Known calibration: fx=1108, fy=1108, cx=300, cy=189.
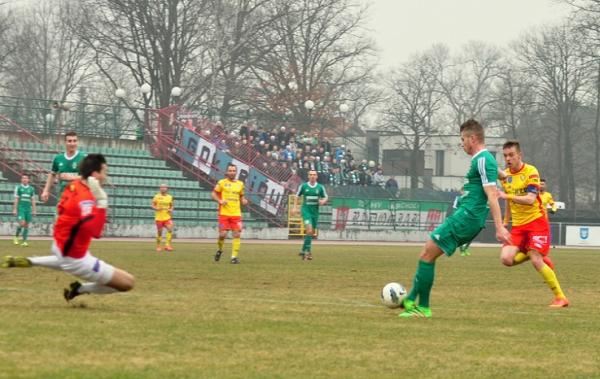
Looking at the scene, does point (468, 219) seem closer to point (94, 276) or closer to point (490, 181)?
point (490, 181)

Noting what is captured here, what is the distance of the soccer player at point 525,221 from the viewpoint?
1444 cm

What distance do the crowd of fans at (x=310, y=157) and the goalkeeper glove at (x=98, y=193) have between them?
3710 centimetres

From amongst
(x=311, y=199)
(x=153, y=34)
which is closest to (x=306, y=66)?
(x=153, y=34)

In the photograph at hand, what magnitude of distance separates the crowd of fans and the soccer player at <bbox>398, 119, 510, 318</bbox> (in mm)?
36378

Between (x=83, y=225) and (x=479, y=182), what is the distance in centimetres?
426

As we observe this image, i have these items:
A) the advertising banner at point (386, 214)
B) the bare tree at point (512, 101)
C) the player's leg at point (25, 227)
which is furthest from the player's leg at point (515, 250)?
the bare tree at point (512, 101)

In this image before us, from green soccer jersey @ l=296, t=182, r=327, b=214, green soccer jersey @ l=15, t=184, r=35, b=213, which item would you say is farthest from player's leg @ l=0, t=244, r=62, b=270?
green soccer jersey @ l=15, t=184, r=35, b=213

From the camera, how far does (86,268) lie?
37.3 ft

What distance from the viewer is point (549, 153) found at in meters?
77.8

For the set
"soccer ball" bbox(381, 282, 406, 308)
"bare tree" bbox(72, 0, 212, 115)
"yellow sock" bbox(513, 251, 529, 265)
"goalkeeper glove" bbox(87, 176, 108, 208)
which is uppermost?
"bare tree" bbox(72, 0, 212, 115)

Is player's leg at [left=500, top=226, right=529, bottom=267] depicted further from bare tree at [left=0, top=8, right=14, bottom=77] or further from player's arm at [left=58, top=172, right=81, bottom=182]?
bare tree at [left=0, top=8, right=14, bottom=77]

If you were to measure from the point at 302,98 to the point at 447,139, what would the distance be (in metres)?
19.7

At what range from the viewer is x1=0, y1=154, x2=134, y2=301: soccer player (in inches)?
437

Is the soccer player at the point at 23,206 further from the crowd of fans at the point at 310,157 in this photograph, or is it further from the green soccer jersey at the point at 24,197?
the crowd of fans at the point at 310,157
